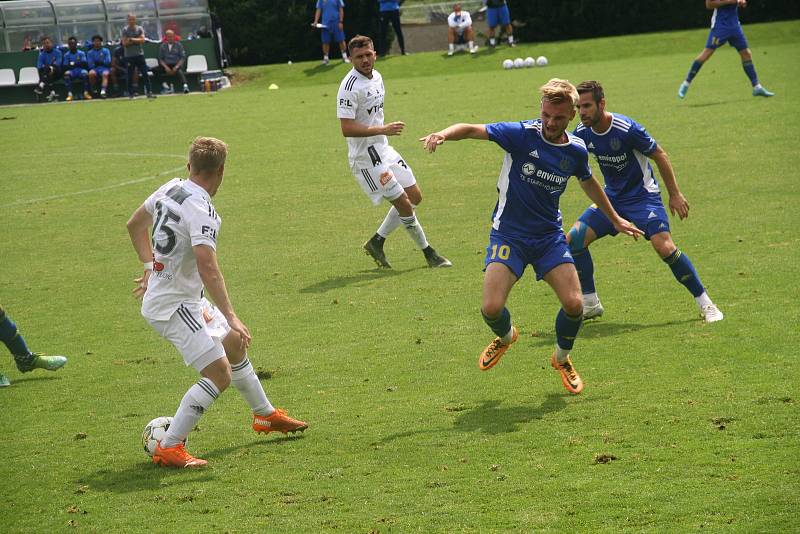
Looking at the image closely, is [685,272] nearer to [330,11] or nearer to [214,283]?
[214,283]

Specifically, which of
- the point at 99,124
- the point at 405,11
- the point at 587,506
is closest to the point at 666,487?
the point at 587,506

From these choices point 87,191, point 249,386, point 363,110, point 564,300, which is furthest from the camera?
point 87,191

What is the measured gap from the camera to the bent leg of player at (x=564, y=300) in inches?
307

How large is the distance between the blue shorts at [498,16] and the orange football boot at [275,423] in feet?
103

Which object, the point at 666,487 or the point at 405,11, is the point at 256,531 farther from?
the point at 405,11

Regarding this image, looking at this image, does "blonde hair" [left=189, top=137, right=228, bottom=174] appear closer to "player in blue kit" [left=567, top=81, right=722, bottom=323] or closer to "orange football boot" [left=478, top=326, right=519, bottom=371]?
"orange football boot" [left=478, top=326, right=519, bottom=371]

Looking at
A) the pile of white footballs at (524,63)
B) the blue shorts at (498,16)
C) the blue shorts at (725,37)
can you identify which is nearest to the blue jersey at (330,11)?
the blue shorts at (498,16)

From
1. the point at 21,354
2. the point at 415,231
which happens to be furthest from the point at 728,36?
the point at 21,354

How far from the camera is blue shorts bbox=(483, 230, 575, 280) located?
7.88 m

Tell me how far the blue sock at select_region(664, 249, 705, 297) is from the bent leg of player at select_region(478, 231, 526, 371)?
6.88ft

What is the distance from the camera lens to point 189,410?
6715mm

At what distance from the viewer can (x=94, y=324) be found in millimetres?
10664

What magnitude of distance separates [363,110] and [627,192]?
3.70 m

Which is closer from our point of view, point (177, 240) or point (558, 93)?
point (177, 240)
